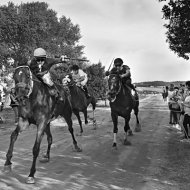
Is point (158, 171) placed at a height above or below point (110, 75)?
below

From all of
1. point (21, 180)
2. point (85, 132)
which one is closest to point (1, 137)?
point (85, 132)

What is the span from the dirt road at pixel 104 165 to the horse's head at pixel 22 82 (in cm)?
183

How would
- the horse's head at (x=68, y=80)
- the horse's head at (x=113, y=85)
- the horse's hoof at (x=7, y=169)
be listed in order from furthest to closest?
the horse's head at (x=68, y=80) < the horse's head at (x=113, y=85) < the horse's hoof at (x=7, y=169)

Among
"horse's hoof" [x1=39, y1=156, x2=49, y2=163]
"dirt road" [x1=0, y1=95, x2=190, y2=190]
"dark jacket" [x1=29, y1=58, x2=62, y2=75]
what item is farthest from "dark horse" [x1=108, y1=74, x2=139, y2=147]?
"horse's hoof" [x1=39, y1=156, x2=49, y2=163]

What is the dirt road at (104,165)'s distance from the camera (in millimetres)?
6230

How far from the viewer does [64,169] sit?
24.2ft

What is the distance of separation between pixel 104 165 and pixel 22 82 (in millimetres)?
3166

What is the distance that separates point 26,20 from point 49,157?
37.0 meters

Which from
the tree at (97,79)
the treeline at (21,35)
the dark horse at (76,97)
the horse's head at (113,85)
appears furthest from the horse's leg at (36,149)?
the treeline at (21,35)

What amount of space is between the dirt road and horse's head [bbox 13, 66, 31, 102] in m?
1.83

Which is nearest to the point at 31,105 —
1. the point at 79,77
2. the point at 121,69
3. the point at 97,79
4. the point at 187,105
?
the point at 121,69

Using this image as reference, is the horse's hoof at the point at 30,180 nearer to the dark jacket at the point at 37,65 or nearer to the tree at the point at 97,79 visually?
the dark jacket at the point at 37,65

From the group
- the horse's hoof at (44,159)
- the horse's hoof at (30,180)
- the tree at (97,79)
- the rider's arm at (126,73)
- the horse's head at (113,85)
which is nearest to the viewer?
the horse's hoof at (30,180)

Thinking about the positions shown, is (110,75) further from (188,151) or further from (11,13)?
(11,13)
